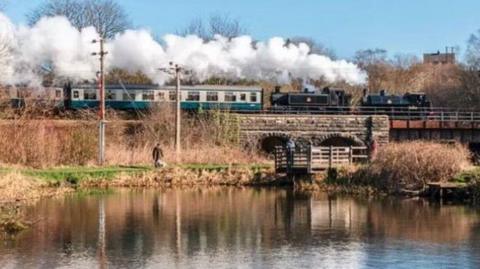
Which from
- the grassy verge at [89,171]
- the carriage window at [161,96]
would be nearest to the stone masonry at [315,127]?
the carriage window at [161,96]

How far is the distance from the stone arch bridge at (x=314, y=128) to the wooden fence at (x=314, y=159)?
18.8m

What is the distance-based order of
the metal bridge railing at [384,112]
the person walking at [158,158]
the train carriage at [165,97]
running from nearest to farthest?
the person walking at [158,158] < the train carriage at [165,97] < the metal bridge railing at [384,112]

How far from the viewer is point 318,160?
128 ft

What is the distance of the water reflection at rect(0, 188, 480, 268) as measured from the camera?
1852cm

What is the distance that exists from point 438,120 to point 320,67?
11404mm

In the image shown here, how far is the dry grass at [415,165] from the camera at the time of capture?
34.6 m

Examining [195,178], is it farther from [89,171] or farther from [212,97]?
[212,97]

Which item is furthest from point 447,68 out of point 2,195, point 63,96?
point 2,195

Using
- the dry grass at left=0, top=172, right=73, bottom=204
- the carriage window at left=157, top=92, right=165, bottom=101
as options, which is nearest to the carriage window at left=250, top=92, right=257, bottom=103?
the carriage window at left=157, top=92, right=165, bottom=101

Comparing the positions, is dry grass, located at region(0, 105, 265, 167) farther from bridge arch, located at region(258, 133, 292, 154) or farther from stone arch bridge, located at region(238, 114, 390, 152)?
bridge arch, located at region(258, 133, 292, 154)

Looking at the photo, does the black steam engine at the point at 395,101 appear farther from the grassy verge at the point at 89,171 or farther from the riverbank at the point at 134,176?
the grassy verge at the point at 89,171

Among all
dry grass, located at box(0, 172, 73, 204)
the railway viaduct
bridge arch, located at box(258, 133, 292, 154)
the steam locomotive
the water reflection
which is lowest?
the water reflection

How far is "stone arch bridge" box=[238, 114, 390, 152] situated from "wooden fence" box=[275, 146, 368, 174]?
18811 millimetres

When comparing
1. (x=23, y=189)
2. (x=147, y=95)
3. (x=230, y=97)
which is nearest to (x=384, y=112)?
(x=230, y=97)
